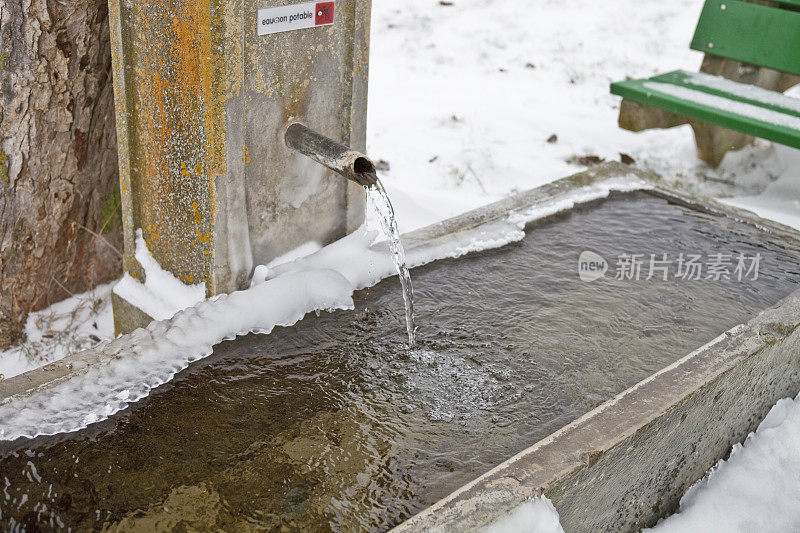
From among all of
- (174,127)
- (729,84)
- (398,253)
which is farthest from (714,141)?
(174,127)

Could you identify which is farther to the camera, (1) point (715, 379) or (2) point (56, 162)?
(2) point (56, 162)

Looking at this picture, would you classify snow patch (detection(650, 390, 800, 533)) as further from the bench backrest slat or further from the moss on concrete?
the bench backrest slat

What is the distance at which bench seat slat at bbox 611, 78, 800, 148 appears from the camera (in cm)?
385

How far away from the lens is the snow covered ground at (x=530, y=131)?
254cm

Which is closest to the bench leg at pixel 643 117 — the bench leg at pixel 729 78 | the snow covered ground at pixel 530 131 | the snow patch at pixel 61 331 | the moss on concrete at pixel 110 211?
the bench leg at pixel 729 78

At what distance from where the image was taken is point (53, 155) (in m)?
2.77

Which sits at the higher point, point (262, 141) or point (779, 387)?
point (262, 141)

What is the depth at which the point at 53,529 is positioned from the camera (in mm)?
1692

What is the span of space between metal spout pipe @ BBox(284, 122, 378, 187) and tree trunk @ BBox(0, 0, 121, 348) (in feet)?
2.59

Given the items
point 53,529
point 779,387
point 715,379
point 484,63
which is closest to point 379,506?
point 53,529

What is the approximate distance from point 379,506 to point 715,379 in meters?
1.08

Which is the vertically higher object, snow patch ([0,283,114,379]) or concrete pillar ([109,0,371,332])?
concrete pillar ([109,0,371,332])

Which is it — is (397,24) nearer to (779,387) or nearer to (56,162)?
(56,162)

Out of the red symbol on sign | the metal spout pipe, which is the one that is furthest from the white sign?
the metal spout pipe
